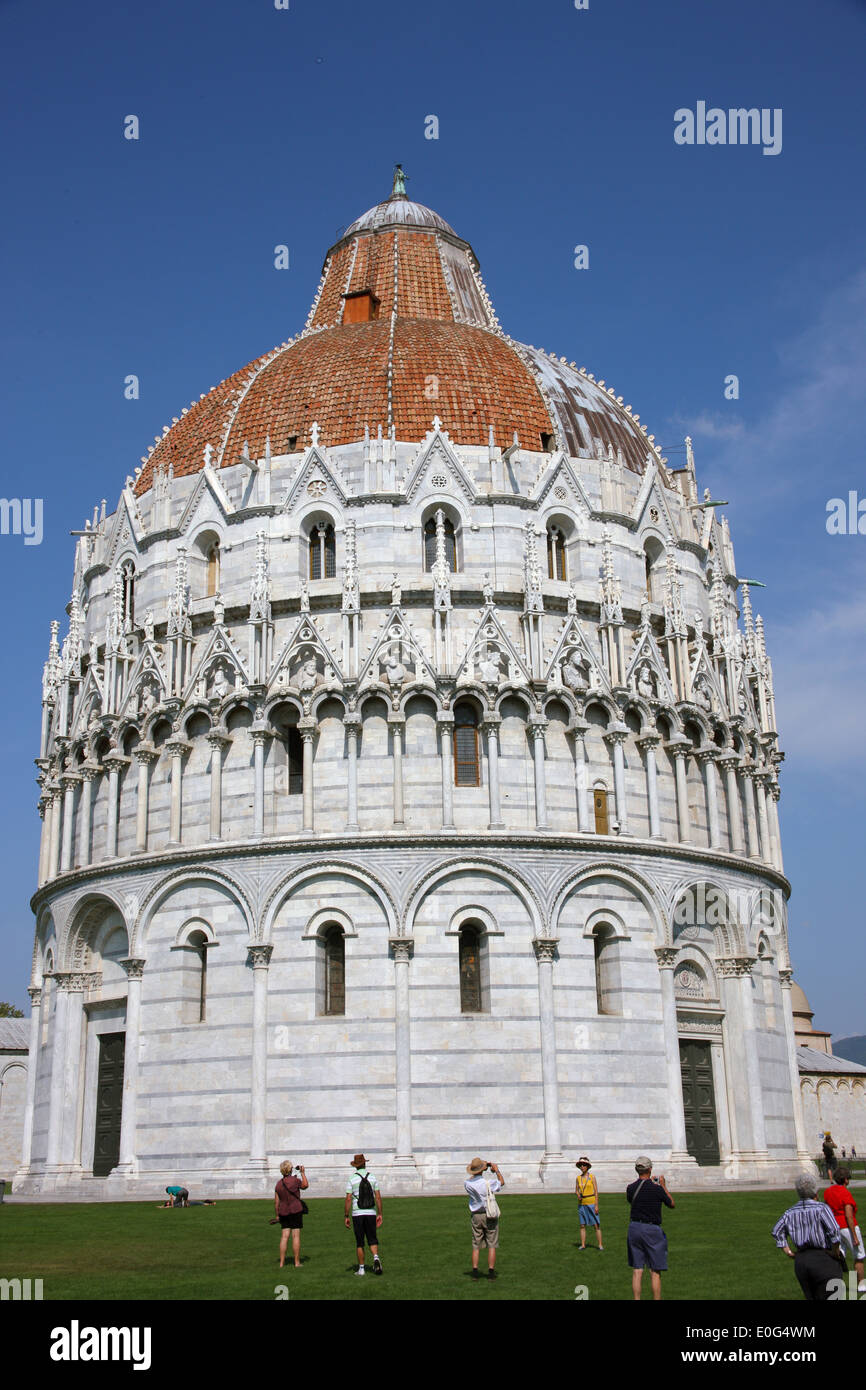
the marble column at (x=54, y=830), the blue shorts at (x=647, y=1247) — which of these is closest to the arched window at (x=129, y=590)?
the marble column at (x=54, y=830)

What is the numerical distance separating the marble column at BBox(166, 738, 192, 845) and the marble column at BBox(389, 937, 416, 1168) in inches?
301

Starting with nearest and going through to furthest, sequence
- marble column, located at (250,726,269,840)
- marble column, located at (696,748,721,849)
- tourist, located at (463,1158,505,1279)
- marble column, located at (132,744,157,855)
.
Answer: tourist, located at (463,1158,505,1279) → marble column, located at (250,726,269,840) → marble column, located at (132,744,157,855) → marble column, located at (696,748,721,849)

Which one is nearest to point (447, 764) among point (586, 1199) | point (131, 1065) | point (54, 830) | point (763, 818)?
point (131, 1065)

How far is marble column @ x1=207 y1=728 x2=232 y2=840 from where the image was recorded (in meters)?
39.7

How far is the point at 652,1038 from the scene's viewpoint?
38.7m

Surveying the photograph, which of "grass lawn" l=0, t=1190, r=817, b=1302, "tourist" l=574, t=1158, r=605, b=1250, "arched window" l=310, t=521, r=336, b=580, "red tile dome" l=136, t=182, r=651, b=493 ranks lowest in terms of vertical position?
"grass lawn" l=0, t=1190, r=817, b=1302

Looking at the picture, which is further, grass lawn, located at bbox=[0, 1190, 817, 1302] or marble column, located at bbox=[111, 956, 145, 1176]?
marble column, located at bbox=[111, 956, 145, 1176]

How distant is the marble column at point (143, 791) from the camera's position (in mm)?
41281

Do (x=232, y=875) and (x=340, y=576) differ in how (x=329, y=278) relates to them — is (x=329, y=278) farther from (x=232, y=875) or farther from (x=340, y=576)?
(x=232, y=875)

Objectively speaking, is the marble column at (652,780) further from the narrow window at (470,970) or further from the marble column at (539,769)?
the narrow window at (470,970)

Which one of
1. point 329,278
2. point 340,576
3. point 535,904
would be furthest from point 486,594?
point 329,278

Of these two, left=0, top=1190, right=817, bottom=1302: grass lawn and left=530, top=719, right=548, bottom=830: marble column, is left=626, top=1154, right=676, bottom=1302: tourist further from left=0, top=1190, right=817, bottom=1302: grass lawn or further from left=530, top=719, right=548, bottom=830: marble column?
left=530, top=719, right=548, bottom=830: marble column

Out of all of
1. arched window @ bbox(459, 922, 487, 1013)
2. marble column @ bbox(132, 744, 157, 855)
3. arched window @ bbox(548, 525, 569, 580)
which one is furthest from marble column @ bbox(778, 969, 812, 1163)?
marble column @ bbox(132, 744, 157, 855)
